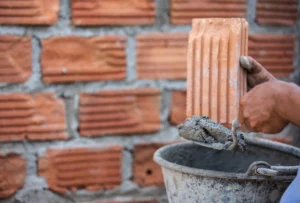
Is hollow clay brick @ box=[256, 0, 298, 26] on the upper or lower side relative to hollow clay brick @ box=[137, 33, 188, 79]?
upper

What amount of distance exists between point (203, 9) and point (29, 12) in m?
0.54

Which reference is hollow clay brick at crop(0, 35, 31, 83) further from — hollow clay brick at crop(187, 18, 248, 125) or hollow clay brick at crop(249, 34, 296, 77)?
hollow clay brick at crop(249, 34, 296, 77)

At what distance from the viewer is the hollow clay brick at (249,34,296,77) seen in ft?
5.92

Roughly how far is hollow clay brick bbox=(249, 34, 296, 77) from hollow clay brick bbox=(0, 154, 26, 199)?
82cm

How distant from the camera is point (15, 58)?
165 cm

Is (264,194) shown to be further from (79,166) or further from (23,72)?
(23,72)

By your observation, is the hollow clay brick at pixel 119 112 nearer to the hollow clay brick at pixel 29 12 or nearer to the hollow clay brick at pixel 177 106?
the hollow clay brick at pixel 177 106

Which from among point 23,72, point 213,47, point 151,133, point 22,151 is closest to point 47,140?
point 22,151

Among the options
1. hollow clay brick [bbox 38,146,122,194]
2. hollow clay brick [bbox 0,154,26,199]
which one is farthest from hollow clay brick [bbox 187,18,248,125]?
hollow clay brick [bbox 0,154,26,199]

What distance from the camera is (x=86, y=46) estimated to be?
1.69 metres

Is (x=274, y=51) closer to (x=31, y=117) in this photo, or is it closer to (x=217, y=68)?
(x=217, y=68)

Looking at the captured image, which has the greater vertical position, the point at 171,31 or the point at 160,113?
the point at 171,31

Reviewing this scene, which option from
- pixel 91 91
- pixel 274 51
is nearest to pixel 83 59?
pixel 91 91

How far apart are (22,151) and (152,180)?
425 mm
